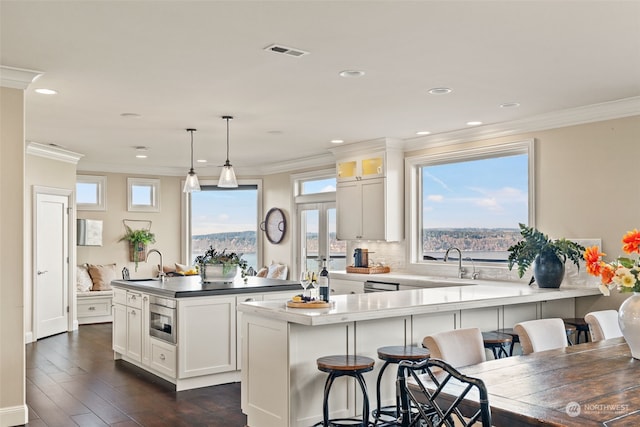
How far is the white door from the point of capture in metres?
7.79

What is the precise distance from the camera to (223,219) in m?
10.8

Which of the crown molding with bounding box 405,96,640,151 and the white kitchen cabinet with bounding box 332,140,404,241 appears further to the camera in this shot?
the white kitchen cabinet with bounding box 332,140,404,241

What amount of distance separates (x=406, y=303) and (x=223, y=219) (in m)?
7.04

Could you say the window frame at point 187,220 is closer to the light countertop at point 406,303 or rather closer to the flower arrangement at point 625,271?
the light countertop at point 406,303

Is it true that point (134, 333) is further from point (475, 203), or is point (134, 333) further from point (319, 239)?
point (475, 203)

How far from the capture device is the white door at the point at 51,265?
25.6 ft

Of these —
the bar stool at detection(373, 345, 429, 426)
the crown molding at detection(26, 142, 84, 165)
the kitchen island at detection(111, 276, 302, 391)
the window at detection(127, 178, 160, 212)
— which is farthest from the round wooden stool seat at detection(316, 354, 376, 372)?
the window at detection(127, 178, 160, 212)

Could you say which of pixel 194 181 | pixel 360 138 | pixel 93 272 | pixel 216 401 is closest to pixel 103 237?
pixel 93 272

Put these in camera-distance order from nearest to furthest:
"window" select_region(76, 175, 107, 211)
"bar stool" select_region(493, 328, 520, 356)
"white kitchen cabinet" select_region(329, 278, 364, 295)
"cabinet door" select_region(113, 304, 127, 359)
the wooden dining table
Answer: the wooden dining table, "bar stool" select_region(493, 328, 520, 356), "cabinet door" select_region(113, 304, 127, 359), "white kitchen cabinet" select_region(329, 278, 364, 295), "window" select_region(76, 175, 107, 211)

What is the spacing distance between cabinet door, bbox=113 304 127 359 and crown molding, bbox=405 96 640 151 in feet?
12.9

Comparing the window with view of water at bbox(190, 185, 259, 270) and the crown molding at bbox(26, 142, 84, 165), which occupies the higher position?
the crown molding at bbox(26, 142, 84, 165)

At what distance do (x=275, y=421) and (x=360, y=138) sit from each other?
4210mm

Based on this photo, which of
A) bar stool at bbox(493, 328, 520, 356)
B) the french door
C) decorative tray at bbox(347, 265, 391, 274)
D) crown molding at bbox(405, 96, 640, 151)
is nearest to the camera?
bar stool at bbox(493, 328, 520, 356)

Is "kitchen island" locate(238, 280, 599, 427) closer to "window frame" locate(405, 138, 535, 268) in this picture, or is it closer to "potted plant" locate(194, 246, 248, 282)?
"potted plant" locate(194, 246, 248, 282)
